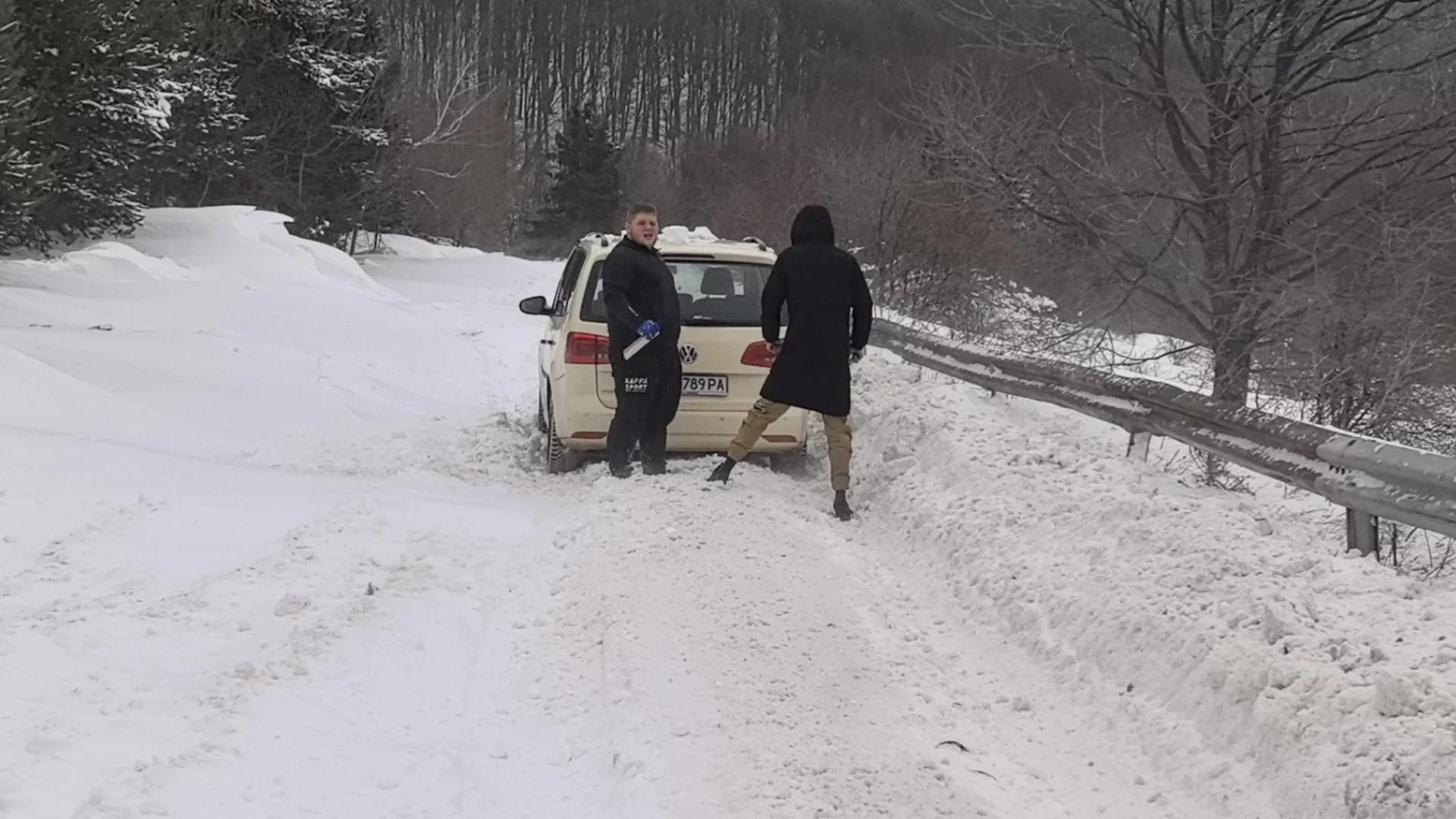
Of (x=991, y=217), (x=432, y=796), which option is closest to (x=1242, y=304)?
(x=991, y=217)

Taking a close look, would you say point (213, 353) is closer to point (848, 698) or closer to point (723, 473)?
point (723, 473)

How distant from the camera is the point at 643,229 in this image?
748cm

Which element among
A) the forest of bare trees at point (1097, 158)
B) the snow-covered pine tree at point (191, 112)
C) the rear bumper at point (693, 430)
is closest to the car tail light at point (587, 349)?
the rear bumper at point (693, 430)

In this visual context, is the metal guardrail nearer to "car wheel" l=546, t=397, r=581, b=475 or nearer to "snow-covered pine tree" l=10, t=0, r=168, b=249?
"car wheel" l=546, t=397, r=581, b=475

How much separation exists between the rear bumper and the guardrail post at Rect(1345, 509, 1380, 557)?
3.91 meters

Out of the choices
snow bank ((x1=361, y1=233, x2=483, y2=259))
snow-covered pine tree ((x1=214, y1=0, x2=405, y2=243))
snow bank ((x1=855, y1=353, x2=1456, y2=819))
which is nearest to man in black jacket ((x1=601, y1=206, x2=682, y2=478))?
snow bank ((x1=855, y1=353, x2=1456, y2=819))

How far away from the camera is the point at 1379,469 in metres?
4.38

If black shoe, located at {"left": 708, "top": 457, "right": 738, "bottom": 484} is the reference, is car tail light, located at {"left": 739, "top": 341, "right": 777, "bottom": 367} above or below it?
above

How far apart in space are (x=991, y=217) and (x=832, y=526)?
6.69 meters

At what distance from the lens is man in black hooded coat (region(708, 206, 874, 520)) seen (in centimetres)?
705

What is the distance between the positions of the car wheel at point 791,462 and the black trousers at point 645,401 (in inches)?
45.8

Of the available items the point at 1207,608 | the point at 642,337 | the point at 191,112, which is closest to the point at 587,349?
the point at 642,337

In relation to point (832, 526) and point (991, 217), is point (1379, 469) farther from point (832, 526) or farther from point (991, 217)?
point (991, 217)

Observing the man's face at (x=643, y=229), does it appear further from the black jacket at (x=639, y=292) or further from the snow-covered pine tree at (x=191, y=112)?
the snow-covered pine tree at (x=191, y=112)
